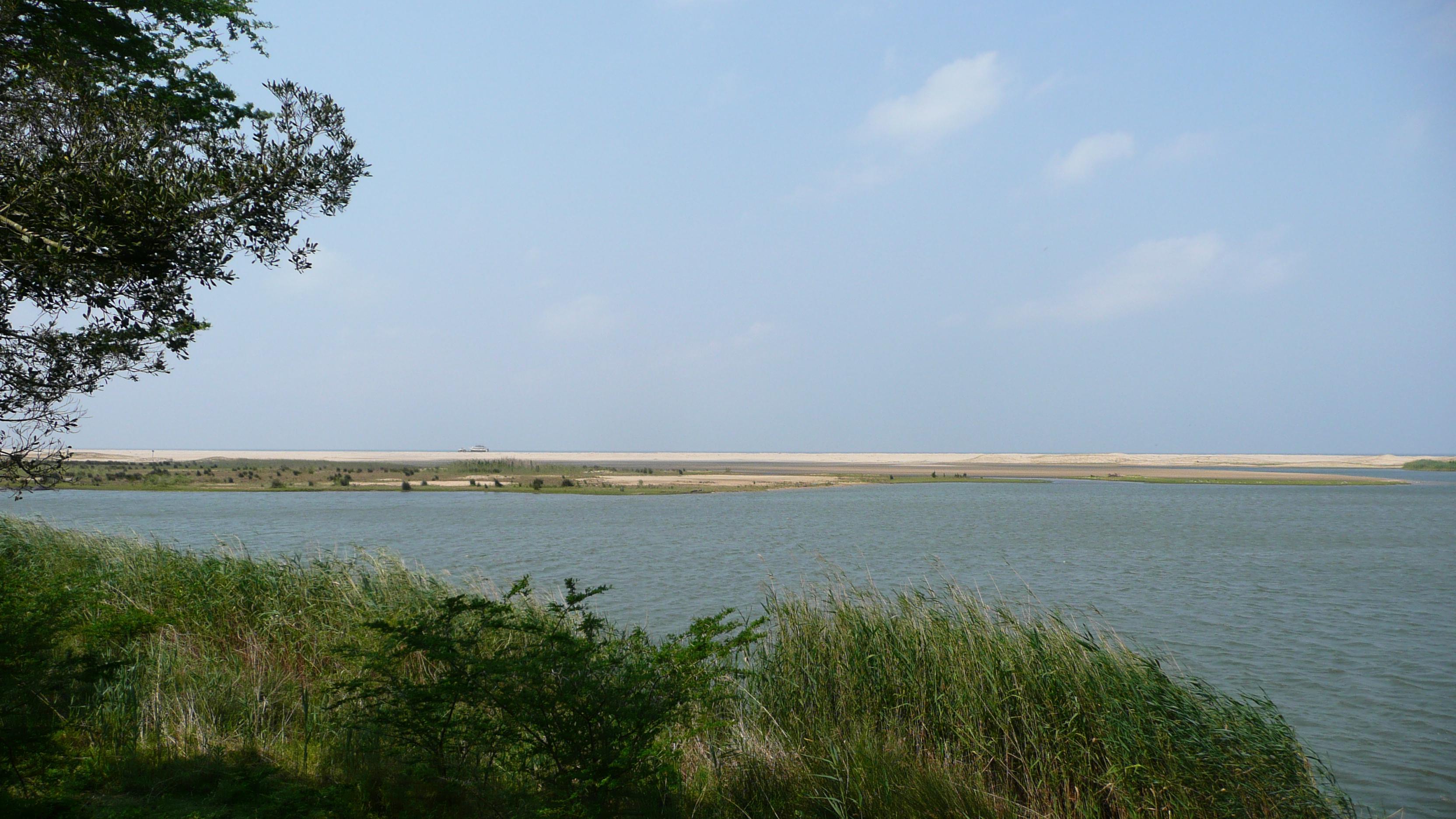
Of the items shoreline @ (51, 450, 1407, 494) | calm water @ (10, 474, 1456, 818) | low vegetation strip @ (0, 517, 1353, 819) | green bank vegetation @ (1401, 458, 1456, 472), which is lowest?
calm water @ (10, 474, 1456, 818)

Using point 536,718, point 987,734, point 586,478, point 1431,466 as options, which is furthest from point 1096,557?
point 1431,466

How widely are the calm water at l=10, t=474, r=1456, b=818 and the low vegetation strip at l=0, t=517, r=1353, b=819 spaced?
2494 mm

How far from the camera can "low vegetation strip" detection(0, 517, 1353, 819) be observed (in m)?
6.45

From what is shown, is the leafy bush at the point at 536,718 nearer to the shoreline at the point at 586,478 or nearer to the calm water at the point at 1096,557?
the calm water at the point at 1096,557

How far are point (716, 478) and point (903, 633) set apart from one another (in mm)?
77639

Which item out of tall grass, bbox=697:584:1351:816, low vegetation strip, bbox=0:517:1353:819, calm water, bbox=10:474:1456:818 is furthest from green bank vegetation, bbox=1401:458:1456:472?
low vegetation strip, bbox=0:517:1353:819

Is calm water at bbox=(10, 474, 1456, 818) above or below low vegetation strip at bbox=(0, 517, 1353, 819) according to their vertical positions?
below

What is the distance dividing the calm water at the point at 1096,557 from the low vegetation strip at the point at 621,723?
249cm

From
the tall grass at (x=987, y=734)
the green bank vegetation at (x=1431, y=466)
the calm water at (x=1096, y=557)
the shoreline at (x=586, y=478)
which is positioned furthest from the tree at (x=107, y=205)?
the green bank vegetation at (x=1431, y=466)

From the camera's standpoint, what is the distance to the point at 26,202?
533cm

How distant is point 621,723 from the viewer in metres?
6.75

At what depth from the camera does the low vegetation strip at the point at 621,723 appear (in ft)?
21.2

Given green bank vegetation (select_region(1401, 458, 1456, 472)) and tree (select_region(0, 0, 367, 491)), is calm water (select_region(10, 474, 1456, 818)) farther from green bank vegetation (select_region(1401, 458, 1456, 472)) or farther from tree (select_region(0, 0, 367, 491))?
green bank vegetation (select_region(1401, 458, 1456, 472))

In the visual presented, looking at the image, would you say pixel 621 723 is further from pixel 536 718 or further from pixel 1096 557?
pixel 1096 557
